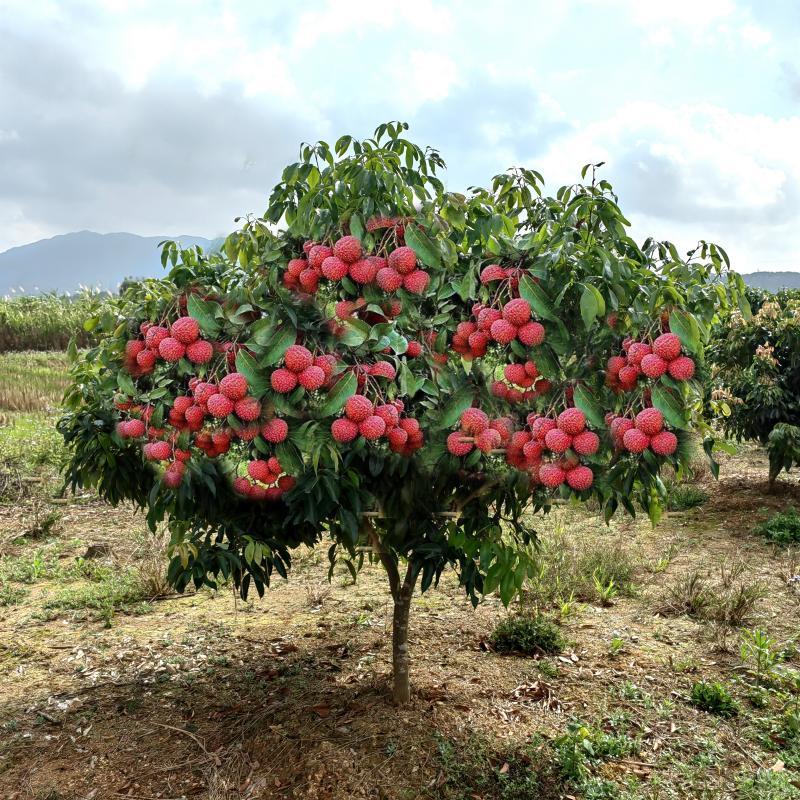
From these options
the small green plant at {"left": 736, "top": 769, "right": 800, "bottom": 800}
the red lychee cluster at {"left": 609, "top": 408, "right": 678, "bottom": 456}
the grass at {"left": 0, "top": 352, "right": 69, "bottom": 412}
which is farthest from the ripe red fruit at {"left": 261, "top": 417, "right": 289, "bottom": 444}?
Answer: the grass at {"left": 0, "top": 352, "right": 69, "bottom": 412}

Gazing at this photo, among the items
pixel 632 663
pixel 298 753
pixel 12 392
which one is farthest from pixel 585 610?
pixel 12 392

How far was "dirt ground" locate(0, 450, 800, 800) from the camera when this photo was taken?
2.62 m

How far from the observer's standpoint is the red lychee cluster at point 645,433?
1702mm

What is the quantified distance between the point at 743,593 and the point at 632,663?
2.85 feet

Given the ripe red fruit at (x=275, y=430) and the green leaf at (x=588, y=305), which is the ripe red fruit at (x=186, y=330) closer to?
the ripe red fruit at (x=275, y=430)

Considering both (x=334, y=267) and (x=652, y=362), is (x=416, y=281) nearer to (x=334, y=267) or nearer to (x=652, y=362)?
(x=334, y=267)

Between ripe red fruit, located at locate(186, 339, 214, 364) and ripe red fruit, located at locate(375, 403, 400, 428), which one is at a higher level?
ripe red fruit, located at locate(186, 339, 214, 364)

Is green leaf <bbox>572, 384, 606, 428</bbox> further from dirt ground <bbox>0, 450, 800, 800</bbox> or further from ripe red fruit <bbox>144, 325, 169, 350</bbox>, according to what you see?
dirt ground <bbox>0, 450, 800, 800</bbox>

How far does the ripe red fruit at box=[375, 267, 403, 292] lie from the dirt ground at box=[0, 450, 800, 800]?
175 centimetres

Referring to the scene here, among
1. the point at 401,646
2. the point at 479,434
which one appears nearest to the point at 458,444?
the point at 479,434

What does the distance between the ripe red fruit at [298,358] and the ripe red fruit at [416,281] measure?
30 centimetres

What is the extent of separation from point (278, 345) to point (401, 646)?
1.65 metres

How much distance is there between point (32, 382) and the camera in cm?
1104

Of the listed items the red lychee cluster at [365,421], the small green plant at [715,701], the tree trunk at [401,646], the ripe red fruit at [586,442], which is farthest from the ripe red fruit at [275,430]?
the small green plant at [715,701]
